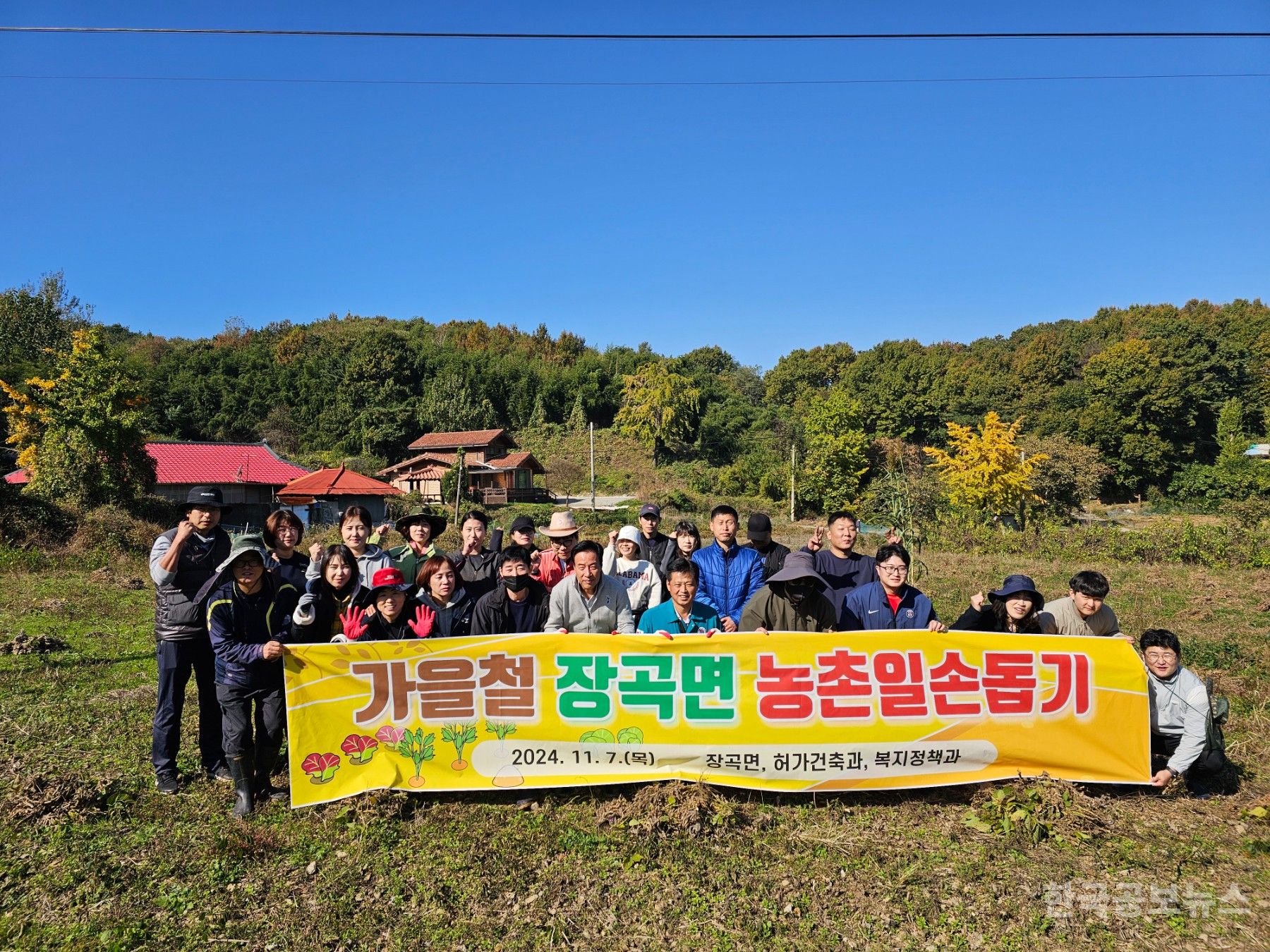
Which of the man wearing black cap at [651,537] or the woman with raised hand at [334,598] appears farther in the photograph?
the man wearing black cap at [651,537]

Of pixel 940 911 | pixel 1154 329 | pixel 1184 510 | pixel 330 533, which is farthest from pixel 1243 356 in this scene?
pixel 940 911

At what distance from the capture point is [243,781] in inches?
182

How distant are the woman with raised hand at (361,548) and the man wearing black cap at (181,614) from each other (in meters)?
0.73

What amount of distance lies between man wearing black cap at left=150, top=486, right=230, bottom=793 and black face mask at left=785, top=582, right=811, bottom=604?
4019mm

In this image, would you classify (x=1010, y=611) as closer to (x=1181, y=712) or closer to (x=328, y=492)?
(x=1181, y=712)

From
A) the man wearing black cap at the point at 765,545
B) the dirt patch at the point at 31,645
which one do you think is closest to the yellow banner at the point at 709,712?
the man wearing black cap at the point at 765,545

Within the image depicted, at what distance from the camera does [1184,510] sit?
37.7 meters

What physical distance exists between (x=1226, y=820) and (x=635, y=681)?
3.87 metres

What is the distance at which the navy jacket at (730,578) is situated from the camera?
6.13 m

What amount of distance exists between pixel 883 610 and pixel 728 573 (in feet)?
4.79

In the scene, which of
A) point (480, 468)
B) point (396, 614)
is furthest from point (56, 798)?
point (480, 468)

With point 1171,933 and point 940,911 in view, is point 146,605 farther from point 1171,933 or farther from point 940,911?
point 1171,933

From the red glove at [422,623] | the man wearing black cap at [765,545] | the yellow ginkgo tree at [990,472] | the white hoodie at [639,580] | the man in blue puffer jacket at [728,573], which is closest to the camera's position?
the red glove at [422,623]

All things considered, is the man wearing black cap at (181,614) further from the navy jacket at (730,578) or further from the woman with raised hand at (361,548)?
the navy jacket at (730,578)
